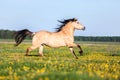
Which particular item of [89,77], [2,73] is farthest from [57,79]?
[2,73]

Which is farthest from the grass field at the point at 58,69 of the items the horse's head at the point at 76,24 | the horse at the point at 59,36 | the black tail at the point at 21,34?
the black tail at the point at 21,34

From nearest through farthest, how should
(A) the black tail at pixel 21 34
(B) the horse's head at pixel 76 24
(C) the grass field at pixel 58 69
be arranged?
(C) the grass field at pixel 58 69
(B) the horse's head at pixel 76 24
(A) the black tail at pixel 21 34

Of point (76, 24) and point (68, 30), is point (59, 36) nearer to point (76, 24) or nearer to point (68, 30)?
point (68, 30)

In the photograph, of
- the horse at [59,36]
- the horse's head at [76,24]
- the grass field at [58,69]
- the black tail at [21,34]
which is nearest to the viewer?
the grass field at [58,69]

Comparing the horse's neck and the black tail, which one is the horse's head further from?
the black tail

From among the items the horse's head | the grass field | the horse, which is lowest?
the grass field

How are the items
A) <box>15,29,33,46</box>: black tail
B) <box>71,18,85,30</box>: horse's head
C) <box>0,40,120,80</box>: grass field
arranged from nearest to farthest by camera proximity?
<box>0,40,120,80</box>: grass field
<box>71,18,85,30</box>: horse's head
<box>15,29,33,46</box>: black tail

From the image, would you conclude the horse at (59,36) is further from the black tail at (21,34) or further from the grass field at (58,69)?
the grass field at (58,69)

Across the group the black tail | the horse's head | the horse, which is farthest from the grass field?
the black tail

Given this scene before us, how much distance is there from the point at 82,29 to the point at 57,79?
18.9 metres

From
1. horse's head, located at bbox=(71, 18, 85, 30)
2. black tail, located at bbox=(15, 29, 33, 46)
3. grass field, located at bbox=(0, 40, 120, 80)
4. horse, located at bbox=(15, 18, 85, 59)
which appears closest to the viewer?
grass field, located at bbox=(0, 40, 120, 80)

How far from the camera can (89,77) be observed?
32.2 ft

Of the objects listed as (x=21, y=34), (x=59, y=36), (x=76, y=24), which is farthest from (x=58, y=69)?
(x=21, y=34)

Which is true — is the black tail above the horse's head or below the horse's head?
below
